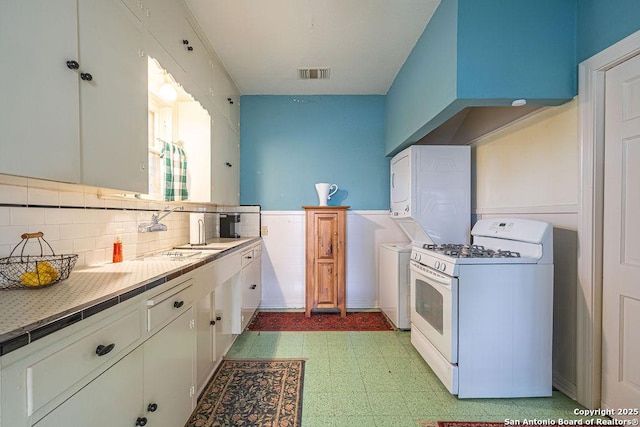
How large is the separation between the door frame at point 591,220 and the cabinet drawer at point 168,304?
94.6 inches

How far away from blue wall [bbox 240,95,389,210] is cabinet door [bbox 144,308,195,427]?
→ 7.55 ft

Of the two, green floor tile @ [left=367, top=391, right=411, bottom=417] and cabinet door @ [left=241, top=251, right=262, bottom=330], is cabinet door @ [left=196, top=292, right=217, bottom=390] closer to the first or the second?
cabinet door @ [left=241, top=251, right=262, bottom=330]

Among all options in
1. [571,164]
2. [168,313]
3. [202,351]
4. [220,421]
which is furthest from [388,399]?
[571,164]

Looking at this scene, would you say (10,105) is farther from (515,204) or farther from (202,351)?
(515,204)

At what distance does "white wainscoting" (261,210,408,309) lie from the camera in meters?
3.68

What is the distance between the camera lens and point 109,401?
97cm

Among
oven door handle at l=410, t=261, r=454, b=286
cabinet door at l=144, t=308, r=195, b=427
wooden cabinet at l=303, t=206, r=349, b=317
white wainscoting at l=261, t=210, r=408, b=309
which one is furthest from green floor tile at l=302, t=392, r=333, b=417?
A: white wainscoting at l=261, t=210, r=408, b=309

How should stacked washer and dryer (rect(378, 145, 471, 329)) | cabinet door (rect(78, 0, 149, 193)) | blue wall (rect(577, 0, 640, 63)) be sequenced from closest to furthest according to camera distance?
cabinet door (rect(78, 0, 149, 193)) < blue wall (rect(577, 0, 640, 63)) < stacked washer and dryer (rect(378, 145, 471, 329))

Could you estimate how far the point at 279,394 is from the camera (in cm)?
192

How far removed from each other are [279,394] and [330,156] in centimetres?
270

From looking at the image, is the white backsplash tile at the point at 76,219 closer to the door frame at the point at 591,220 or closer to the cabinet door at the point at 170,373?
the cabinet door at the point at 170,373

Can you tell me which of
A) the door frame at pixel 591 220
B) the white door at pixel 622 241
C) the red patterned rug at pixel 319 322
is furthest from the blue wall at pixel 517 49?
the red patterned rug at pixel 319 322

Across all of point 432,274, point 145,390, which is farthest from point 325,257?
point 145,390

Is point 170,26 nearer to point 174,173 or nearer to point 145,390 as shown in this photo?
point 174,173
